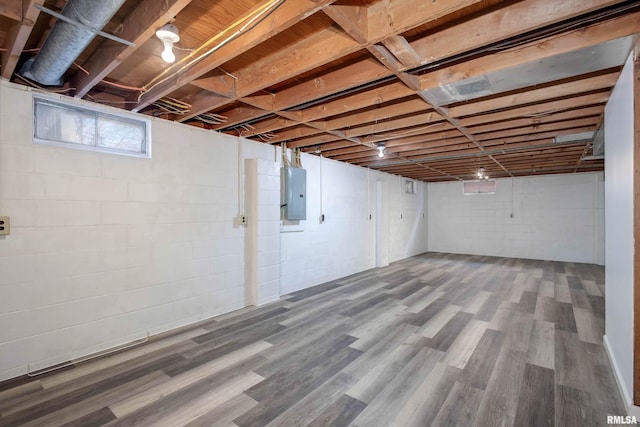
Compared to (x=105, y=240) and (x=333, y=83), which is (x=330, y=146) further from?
(x=105, y=240)

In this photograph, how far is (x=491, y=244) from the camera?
816cm

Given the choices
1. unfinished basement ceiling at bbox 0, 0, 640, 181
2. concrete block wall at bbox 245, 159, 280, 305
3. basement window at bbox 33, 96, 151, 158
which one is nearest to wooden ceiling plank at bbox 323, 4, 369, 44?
unfinished basement ceiling at bbox 0, 0, 640, 181

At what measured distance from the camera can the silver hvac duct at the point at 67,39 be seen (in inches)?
54.4

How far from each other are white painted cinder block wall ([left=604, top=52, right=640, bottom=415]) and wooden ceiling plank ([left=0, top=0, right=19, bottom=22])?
3.48 m

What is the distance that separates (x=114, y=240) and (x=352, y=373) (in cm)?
244

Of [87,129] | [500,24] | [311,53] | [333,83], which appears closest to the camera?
[500,24]

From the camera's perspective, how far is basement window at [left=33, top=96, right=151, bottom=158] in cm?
233

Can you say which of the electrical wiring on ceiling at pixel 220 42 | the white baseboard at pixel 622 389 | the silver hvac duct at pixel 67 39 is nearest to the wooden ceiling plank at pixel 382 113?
the electrical wiring on ceiling at pixel 220 42

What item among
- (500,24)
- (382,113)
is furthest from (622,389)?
(382,113)

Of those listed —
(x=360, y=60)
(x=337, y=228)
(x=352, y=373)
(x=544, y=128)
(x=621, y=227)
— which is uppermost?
(x=360, y=60)

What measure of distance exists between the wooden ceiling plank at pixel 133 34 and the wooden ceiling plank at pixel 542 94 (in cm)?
249

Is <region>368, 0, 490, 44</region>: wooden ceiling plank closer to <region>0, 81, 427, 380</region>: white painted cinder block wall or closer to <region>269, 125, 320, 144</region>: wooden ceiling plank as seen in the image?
<region>269, 125, 320, 144</region>: wooden ceiling plank

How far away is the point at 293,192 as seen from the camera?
4.36 metres

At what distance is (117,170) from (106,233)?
1.94 ft
